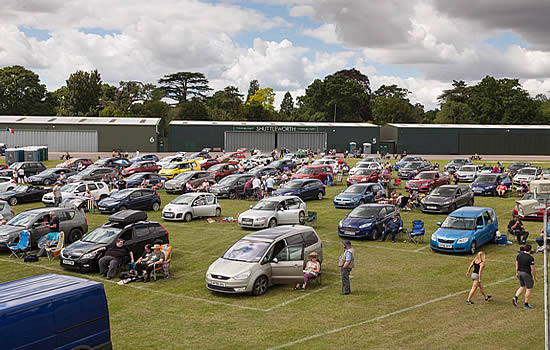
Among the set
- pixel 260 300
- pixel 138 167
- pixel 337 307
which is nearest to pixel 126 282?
pixel 260 300

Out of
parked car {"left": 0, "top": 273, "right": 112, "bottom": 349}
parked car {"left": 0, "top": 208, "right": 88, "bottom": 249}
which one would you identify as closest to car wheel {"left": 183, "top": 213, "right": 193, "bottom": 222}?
parked car {"left": 0, "top": 208, "right": 88, "bottom": 249}

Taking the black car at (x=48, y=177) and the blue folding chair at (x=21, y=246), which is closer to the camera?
the blue folding chair at (x=21, y=246)

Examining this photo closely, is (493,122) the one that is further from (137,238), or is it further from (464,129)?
(137,238)

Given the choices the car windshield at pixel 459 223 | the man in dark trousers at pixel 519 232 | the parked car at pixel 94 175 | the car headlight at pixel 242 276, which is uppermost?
the parked car at pixel 94 175

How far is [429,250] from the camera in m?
20.7

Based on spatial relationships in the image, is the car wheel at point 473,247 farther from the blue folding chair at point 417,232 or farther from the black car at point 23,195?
the black car at point 23,195

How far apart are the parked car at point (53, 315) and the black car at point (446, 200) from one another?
2236cm

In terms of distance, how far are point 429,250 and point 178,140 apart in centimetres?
6771

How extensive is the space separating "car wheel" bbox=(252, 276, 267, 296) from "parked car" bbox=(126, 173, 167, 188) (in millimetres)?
23373

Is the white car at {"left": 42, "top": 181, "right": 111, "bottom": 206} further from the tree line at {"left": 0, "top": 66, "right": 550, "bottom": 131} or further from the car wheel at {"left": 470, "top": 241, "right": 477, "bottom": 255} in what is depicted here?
the tree line at {"left": 0, "top": 66, "right": 550, "bottom": 131}

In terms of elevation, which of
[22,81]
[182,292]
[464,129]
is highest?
[22,81]

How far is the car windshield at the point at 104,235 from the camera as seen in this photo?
18.4 m

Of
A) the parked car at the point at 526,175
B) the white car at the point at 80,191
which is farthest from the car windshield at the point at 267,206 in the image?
the parked car at the point at 526,175

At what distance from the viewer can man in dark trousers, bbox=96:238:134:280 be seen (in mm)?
17109
